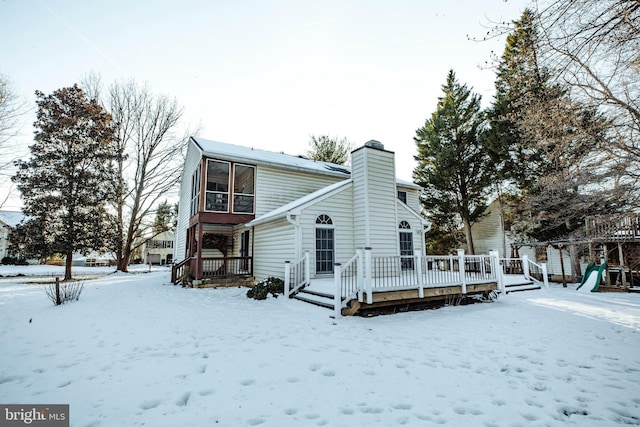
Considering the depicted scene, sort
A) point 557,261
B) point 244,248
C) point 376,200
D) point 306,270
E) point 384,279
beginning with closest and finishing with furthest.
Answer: point 384,279, point 306,270, point 376,200, point 244,248, point 557,261

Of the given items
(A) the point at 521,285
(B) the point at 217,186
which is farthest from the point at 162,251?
(A) the point at 521,285

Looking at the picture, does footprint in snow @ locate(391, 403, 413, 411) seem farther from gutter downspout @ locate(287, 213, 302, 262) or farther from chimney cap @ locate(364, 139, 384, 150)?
chimney cap @ locate(364, 139, 384, 150)

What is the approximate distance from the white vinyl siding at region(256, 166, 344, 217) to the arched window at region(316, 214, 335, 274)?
394cm

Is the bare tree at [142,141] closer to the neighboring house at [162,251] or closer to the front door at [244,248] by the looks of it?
the front door at [244,248]

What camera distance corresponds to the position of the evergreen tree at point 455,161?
2178 centimetres

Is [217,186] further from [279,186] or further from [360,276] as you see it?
[360,276]

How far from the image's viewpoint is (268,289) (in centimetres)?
912

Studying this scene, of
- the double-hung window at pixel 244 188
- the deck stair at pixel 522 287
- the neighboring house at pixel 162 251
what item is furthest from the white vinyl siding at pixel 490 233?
the neighboring house at pixel 162 251

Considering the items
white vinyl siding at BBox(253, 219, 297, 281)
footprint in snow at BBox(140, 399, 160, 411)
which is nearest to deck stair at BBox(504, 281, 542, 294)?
white vinyl siding at BBox(253, 219, 297, 281)

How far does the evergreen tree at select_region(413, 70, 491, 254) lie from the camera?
858 inches

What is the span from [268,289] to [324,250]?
224 cm

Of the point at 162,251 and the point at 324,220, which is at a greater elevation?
the point at 324,220

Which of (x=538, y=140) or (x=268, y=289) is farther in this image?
(x=268, y=289)

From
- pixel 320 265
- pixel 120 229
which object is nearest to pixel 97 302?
pixel 320 265
